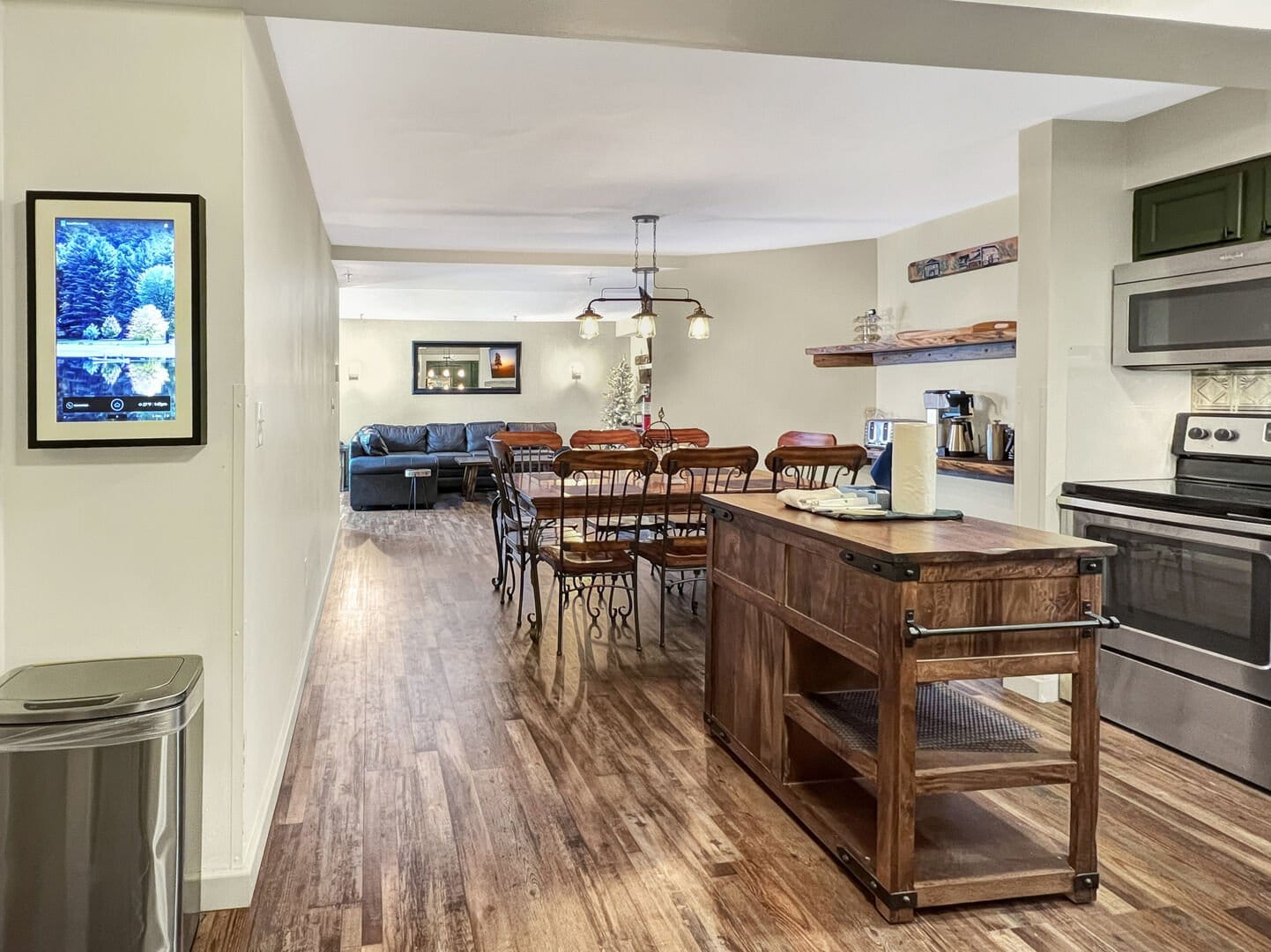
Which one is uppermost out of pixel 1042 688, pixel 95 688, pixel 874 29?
pixel 874 29

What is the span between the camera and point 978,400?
5449mm

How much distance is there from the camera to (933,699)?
106 inches

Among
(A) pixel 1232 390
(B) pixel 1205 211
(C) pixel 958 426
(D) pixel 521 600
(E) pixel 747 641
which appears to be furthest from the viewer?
(D) pixel 521 600

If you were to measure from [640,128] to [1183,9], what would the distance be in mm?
2155

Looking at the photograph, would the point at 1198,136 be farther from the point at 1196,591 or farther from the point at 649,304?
the point at 649,304

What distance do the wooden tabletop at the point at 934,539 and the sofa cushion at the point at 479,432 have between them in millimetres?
10019

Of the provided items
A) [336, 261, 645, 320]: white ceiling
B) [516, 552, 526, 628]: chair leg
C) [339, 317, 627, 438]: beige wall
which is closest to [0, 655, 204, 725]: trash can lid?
[516, 552, 526, 628]: chair leg

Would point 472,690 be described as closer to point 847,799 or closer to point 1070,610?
point 847,799

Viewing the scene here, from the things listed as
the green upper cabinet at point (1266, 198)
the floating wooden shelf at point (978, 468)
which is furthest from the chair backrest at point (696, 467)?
the green upper cabinet at point (1266, 198)

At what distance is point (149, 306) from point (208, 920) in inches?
55.9

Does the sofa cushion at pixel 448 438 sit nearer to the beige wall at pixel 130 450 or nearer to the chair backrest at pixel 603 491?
the chair backrest at pixel 603 491

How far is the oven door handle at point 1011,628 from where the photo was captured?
84.5 inches

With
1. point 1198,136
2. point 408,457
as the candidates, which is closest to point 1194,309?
point 1198,136

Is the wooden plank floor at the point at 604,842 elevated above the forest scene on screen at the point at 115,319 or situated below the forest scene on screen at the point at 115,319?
below
